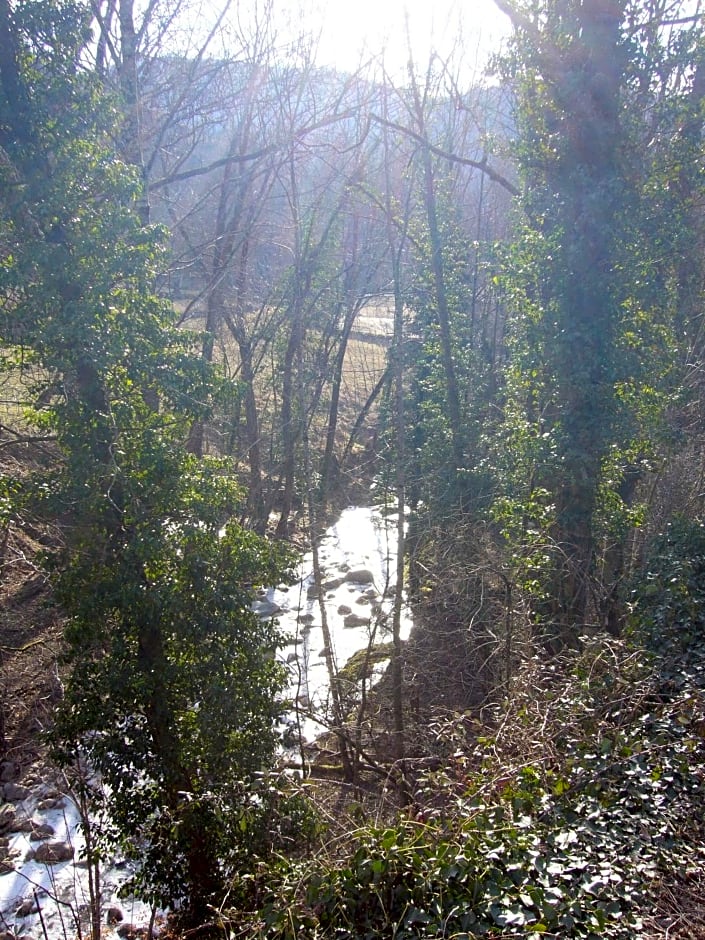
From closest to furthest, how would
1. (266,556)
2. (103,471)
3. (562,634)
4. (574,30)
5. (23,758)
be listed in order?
(103,471) < (266,556) < (562,634) < (574,30) < (23,758)

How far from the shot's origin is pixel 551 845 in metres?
4.37

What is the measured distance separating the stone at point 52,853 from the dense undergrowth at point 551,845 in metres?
3.83

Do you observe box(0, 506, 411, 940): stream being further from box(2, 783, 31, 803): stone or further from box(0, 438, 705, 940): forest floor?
box(0, 438, 705, 940): forest floor

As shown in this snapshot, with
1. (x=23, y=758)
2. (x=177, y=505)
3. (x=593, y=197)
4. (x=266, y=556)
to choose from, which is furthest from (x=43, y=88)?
(x=23, y=758)

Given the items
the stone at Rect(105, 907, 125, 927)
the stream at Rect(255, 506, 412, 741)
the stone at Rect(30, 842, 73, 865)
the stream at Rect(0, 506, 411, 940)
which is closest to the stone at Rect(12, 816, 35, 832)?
the stream at Rect(0, 506, 411, 940)

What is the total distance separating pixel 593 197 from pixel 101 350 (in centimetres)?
654

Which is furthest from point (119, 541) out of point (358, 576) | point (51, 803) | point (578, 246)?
point (358, 576)

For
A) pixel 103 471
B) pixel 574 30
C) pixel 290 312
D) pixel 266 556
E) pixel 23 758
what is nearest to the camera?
pixel 103 471

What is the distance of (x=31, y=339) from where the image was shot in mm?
6551

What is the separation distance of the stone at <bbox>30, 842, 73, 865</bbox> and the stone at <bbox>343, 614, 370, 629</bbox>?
6.89 m

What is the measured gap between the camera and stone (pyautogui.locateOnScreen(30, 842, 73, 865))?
8.60 meters

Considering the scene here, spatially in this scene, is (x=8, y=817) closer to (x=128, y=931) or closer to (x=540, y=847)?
(x=128, y=931)

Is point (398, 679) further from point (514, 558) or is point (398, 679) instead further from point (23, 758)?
point (23, 758)

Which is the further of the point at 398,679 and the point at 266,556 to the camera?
the point at 398,679
